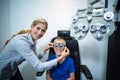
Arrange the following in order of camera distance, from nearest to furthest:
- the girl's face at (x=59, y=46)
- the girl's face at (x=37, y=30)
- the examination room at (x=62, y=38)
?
the examination room at (x=62, y=38), the girl's face at (x=37, y=30), the girl's face at (x=59, y=46)

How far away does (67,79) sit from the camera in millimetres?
1559

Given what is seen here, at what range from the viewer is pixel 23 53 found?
1280mm

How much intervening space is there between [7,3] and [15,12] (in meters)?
0.18

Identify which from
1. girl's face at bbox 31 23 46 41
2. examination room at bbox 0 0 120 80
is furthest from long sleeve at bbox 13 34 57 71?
girl's face at bbox 31 23 46 41

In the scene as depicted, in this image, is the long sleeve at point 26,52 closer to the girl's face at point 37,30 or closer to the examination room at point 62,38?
the examination room at point 62,38

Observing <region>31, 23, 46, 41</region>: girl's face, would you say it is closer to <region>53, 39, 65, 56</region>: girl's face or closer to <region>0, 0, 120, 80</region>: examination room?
<region>0, 0, 120, 80</region>: examination room

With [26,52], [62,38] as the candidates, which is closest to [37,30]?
[26,52]

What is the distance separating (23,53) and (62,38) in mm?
509

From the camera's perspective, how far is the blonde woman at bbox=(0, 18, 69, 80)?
128cm

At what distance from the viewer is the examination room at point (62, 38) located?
1.23 meters

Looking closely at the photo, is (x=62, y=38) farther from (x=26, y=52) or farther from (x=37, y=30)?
Answer: (x=26, y=52)

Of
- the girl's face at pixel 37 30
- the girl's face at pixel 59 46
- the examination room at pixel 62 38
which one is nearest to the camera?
the examination room at pixel 62 38

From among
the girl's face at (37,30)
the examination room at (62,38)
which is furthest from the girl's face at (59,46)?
the girl's face at (37,30)

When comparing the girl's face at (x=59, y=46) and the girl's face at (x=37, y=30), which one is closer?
the girl's face at (x=37, y=30)
